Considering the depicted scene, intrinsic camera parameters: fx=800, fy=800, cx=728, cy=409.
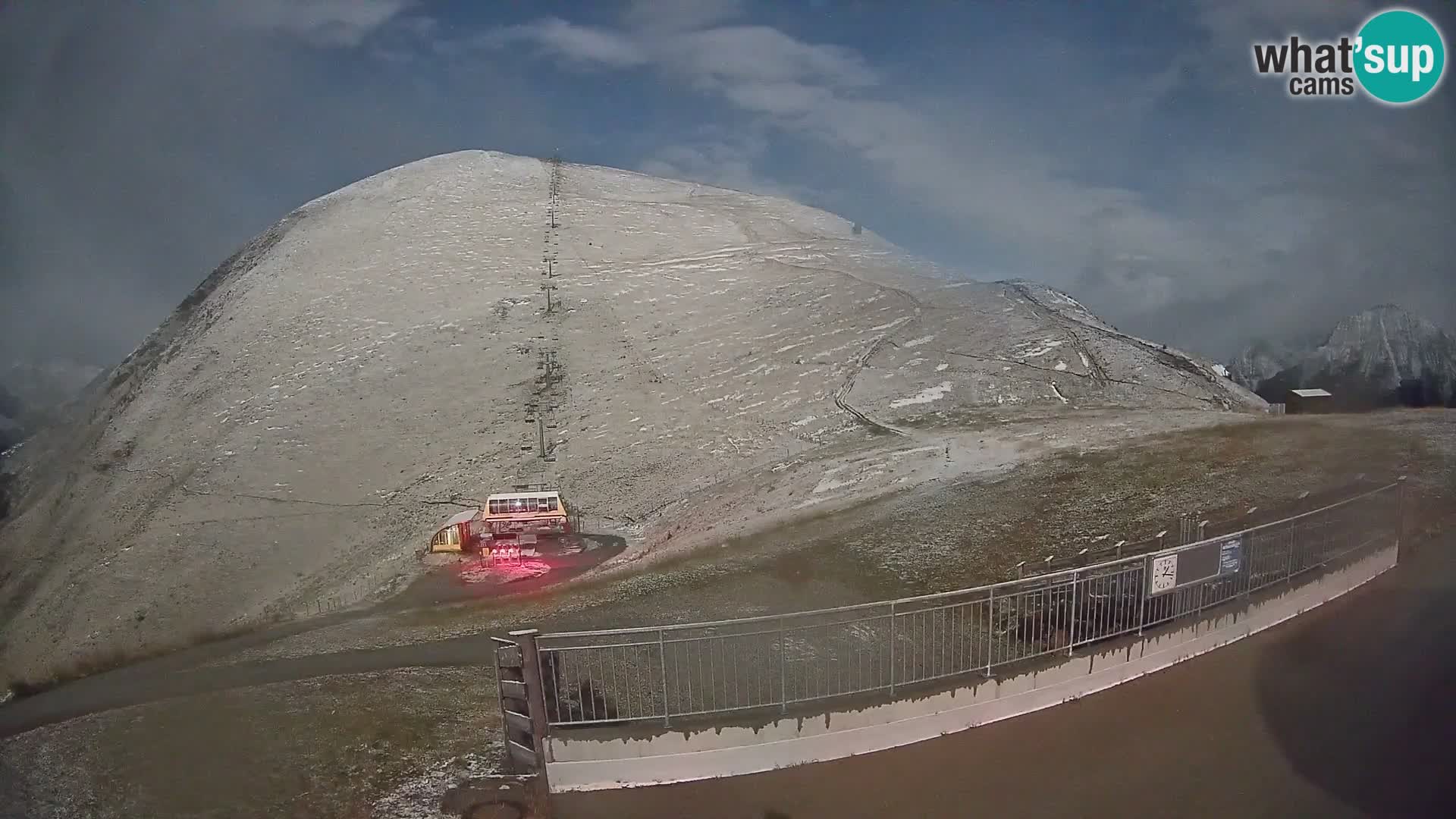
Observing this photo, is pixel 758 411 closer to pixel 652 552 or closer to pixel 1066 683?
pixel 652 552

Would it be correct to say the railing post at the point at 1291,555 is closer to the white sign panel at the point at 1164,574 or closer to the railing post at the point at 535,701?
the white sign panel at the point at 1164,574

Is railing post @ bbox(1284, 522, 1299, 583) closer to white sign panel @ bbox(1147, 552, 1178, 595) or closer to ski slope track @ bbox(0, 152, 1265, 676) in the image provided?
white sign panel @ bbox(1147, 552, 1178, 595)

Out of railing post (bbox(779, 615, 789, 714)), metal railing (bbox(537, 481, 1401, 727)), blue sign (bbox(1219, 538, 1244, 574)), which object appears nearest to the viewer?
railing post (bbox(779, 615, 789, 714))

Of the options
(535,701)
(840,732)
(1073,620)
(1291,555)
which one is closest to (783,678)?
(840,732)

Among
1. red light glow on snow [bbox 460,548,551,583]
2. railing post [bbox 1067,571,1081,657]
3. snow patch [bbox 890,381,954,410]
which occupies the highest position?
snow patch [bbox 890,381,954,410]

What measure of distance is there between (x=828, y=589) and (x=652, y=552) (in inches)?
95.7

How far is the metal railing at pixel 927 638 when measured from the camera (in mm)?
4281

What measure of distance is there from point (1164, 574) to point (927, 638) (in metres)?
1.38

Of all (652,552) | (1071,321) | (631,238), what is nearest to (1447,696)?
(652,552)

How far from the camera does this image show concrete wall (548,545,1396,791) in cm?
383

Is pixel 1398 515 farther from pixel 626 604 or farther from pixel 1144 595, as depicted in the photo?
pixel 626 604

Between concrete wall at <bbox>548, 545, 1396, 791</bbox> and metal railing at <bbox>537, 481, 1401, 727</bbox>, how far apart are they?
10 cm

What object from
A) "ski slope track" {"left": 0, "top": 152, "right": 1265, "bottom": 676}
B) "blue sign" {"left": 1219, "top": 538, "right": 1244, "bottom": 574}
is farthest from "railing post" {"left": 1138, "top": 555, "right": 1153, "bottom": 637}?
"ski slope track" {"left": 0, "top": 152, "right": 1265, "bottom": 676}

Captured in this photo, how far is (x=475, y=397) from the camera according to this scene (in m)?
11.0
